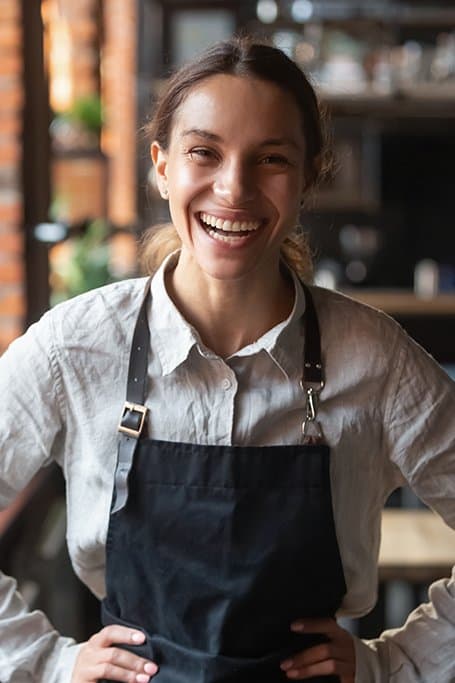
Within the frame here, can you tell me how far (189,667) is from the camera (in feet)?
3.86

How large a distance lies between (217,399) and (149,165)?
2.51 metres

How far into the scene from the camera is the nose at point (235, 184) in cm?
108

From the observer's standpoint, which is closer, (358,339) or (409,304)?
(358,339)

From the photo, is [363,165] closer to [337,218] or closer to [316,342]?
[337,218]

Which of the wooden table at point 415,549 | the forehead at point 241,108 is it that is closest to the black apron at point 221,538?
the forehead at point 241,108

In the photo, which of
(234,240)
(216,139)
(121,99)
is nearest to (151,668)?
(234,240)

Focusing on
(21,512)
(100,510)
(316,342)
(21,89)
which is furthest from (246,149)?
(21,89)

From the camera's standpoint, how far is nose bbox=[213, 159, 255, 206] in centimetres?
108

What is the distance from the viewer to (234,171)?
1083mm

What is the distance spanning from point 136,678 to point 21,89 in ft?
6.08

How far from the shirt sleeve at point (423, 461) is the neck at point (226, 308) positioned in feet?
0.54

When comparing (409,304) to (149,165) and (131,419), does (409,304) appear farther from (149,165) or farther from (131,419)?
(131,419)

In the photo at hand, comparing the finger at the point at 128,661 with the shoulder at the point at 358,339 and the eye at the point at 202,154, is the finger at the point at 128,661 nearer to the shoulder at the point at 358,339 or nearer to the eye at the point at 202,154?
the shoulder at the point at 358,339

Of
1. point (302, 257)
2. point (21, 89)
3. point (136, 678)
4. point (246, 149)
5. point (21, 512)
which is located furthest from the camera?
point (21, 89)
